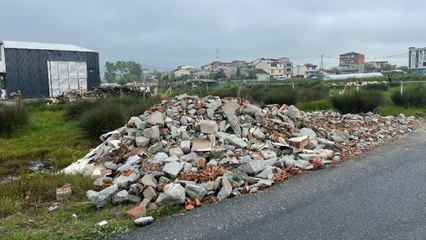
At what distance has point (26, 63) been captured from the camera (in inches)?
1334

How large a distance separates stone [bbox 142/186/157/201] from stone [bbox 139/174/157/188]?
0.46 ft

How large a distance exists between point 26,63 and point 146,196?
33.4 m

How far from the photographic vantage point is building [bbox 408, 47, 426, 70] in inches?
3066

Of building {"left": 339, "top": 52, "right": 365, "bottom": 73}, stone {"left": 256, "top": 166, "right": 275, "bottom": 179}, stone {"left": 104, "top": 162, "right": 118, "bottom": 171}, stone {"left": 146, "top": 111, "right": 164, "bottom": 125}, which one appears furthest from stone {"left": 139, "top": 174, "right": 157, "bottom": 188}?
building {"left": 339, "top": 52, "right": 365, "bottom": 73}

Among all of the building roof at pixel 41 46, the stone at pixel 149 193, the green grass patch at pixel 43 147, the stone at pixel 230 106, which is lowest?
the green grass patch at pixel 43 147

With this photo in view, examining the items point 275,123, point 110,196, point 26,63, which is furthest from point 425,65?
point 110,196

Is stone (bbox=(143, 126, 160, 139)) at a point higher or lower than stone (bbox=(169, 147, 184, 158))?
higher

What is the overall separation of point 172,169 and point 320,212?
7.75 ft

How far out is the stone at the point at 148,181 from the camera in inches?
210

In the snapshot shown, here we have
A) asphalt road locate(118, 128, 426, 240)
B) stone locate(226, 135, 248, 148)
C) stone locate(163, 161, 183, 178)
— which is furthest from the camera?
stone locate(226, 135, 248, 148)

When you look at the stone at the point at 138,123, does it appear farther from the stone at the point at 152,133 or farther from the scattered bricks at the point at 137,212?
the scattered bricks at the point at 137,212

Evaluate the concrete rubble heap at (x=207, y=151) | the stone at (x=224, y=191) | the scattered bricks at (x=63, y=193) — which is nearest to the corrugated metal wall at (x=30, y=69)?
the concrete rubble heap at (x=207, y=151)

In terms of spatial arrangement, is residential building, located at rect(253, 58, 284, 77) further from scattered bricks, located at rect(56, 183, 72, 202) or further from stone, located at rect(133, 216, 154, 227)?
stone, located at rect(133, 216, 154, 227)

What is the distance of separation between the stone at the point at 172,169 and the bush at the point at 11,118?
8.19 metres
